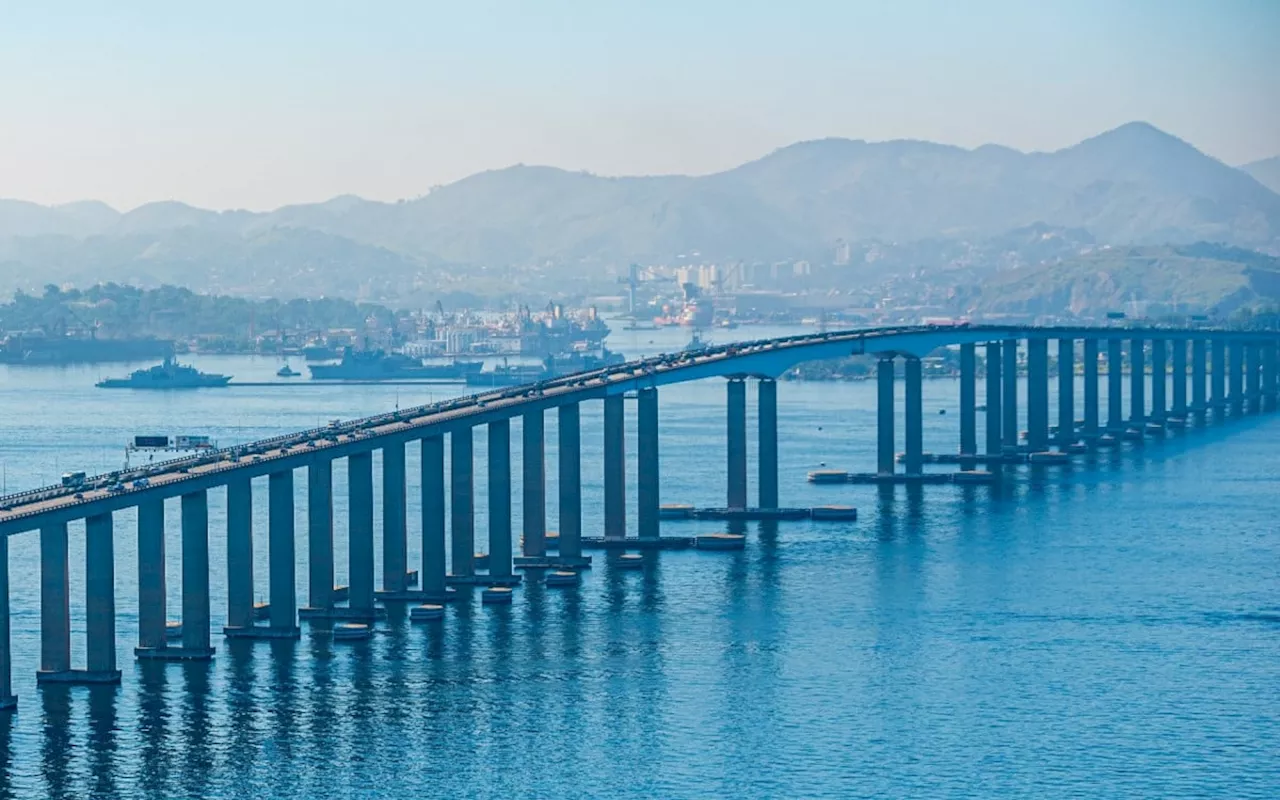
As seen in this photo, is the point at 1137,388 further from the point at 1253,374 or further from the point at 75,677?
the point at 75,677

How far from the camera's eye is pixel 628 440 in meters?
97.5

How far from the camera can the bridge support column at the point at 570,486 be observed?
60.6 m

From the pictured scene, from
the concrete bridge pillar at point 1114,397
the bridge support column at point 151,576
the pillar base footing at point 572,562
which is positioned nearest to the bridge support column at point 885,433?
the concrete bridge pillar at point 1114,397

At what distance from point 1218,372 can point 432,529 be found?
77692mm

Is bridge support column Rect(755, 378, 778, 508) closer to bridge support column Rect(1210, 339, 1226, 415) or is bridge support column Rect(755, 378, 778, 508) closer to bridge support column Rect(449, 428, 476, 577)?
bridge support column Rect(449, 428, 476, 577)

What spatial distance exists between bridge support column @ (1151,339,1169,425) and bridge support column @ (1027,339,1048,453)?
1339 cm

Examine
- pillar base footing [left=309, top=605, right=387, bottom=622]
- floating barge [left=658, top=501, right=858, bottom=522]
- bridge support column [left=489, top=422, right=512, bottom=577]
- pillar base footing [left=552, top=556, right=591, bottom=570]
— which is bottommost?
pillar base footing [left=309, top=605, right=387, bottom=622]

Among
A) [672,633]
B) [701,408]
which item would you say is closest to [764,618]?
[672,633]

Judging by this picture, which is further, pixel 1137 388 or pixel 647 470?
pixel 1137 388

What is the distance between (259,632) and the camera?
48438mm

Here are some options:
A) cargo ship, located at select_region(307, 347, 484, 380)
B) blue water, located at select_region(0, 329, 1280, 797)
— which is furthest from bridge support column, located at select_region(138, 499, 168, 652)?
cargo ship, located at select_region(307, 347, 484, 380)

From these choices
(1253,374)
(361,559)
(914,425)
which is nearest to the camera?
(361,559)

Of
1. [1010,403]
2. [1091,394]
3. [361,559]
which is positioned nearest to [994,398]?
[1010,403]

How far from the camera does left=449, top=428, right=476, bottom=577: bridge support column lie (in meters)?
57.0
